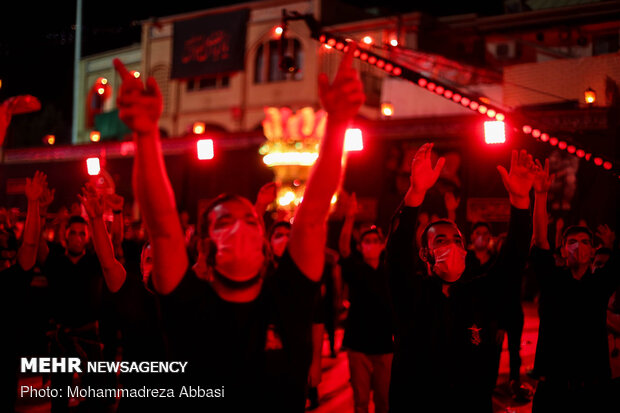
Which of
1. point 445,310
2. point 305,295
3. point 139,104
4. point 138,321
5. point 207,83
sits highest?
point 207,83

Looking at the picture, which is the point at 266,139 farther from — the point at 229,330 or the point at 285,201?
the point at 229,330

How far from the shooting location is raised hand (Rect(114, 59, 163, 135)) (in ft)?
7.07

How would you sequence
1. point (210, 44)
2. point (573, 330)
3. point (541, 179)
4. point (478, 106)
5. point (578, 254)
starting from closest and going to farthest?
point (541, 179) < point (573, 330) < point (578, 254) < point (478, 106) < point (210, 44)

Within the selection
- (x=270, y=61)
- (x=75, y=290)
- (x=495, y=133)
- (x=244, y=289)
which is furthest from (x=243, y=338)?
(x=270, y=61)

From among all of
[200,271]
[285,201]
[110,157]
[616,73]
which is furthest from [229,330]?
[110,157]

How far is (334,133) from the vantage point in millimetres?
2375

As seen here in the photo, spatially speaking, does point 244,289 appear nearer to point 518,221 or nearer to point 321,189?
point 321,189

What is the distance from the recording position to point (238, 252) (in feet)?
7.80

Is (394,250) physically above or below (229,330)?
above

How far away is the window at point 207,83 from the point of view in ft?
86.6

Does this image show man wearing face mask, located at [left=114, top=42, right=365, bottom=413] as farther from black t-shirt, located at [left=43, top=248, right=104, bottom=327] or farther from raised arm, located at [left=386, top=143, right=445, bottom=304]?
black t-shirt, located at [left=43, top=248, right=104, bottom=327]

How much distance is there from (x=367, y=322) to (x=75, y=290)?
Answer: 283 cm

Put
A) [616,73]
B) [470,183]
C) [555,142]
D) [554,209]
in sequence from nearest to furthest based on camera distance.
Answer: [555,142] < [616,73] < [554,209] < [470,183]

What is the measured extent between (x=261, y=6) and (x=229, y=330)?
81.2 ft
